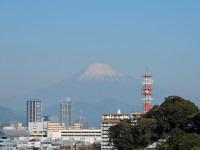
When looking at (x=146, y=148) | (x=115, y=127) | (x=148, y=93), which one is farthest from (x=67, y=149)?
(x=146, y=148)

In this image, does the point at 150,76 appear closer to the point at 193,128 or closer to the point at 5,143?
the point at 5,143

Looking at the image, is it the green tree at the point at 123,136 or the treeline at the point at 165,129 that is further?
the green tree at the point at 123,136

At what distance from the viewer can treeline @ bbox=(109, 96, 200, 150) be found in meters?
75.4

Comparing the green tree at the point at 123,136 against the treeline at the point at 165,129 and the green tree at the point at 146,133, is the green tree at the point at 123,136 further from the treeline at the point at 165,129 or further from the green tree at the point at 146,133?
the green tree at the point at 146,133

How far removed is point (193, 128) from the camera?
262 feet

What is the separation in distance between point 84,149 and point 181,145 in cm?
10633

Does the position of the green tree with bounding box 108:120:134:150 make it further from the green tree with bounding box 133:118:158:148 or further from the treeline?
the green tree with bounding box 133:118:158:148

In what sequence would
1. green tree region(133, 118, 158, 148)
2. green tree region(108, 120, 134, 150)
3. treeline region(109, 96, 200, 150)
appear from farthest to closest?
green tree region(108, 120, 134, 150) < green tree region(133, 118, 158, 148) < treeline region(109, 96, 200, 150)

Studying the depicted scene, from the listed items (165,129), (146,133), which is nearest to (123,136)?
(146,133)

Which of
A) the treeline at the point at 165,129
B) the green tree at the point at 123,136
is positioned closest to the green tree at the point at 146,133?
the treeline at the point at 165,129

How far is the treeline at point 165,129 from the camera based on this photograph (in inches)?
2968

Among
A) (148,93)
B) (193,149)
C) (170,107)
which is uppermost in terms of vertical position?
(148,93)

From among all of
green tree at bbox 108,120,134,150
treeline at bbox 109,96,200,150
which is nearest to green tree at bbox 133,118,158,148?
treeline at bbox 109,96,200,150

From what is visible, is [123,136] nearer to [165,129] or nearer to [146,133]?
[146,133]
